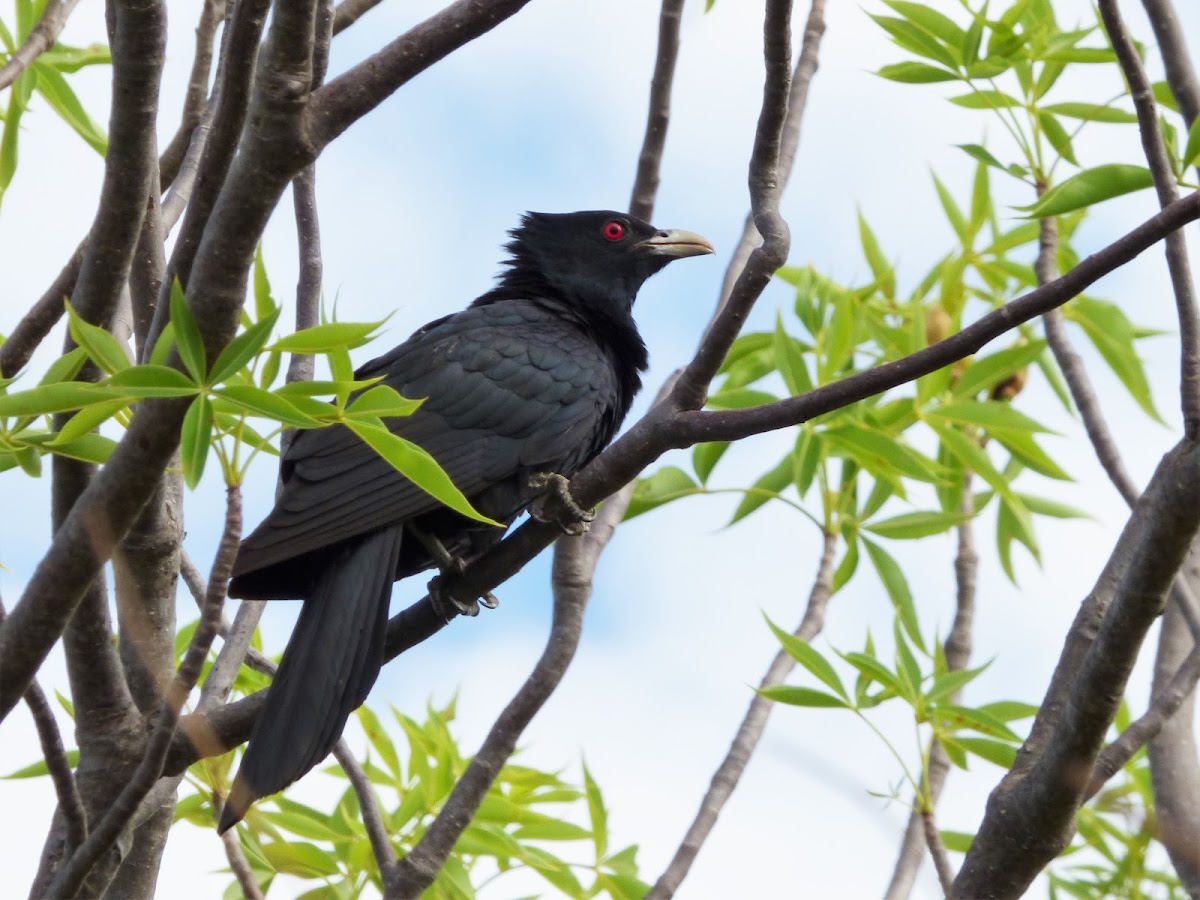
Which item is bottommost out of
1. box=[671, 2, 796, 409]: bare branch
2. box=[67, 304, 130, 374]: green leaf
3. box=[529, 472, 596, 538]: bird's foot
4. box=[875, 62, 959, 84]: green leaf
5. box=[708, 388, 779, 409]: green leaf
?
box=[67, 304, 130, 374]: green leaf

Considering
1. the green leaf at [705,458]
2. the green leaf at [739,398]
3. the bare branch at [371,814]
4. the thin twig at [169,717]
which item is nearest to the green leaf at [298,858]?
the bare branch at [371,814]

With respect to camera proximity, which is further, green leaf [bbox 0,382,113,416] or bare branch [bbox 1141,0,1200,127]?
bare branch [bbox 1141,0,1200,127]

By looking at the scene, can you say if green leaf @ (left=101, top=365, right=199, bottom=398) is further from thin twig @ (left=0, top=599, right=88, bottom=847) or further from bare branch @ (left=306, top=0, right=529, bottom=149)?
thin twig @ (left=0, top=599, right=88, bottom=847)

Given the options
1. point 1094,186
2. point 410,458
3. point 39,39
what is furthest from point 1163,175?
point 39,39

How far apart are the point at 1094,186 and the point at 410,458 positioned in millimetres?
2066

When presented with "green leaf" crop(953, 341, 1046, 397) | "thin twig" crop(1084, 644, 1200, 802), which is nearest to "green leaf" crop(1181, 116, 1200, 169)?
"thin twig" crop(1084, 644, 1200, 802)

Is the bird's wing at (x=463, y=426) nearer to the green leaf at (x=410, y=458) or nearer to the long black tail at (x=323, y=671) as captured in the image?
→ the long black tail at (x=323, y=671)

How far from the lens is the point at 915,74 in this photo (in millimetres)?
4582

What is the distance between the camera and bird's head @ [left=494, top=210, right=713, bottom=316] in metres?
6.38

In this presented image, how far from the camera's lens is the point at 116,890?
12.3 ft

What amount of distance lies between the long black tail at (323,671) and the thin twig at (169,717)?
1.65ft

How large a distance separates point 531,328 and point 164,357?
2872mm

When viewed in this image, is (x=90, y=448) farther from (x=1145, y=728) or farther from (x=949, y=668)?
(x=949, y=668)

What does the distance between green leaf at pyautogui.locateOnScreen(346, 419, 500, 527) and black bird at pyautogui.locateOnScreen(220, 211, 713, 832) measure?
3.90 feet
